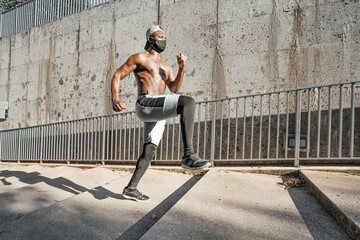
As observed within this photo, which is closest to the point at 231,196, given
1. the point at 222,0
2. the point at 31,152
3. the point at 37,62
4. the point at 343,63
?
the point at 343,63

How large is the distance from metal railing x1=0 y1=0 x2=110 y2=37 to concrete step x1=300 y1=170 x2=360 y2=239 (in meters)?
6.62

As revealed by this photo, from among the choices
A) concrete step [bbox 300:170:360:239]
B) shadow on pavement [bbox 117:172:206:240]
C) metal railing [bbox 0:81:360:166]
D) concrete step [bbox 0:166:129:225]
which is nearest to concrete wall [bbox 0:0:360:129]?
metal railing [bbox 0:81:360:166]

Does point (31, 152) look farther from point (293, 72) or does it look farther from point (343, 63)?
point (343, 63)

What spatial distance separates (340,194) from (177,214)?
1439mm

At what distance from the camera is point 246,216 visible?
166 centimetres

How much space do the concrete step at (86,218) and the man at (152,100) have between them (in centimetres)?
20

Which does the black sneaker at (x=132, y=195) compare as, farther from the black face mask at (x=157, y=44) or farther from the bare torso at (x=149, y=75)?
the black face mask at (x=157, y=44)

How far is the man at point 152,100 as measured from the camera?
6.12ft

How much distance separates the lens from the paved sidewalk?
4.71 ft

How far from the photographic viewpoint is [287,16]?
4.01m

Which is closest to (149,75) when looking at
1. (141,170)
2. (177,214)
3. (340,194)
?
(141,170)

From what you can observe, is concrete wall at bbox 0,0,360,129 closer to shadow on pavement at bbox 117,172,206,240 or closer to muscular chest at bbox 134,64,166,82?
muscular chest at bbox 134,64,166,82

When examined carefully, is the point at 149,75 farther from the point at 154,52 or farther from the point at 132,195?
the point at 132,195

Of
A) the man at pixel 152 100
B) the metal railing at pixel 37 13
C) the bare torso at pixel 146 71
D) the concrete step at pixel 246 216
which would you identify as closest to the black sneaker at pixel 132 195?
the man at pixel 152 100
